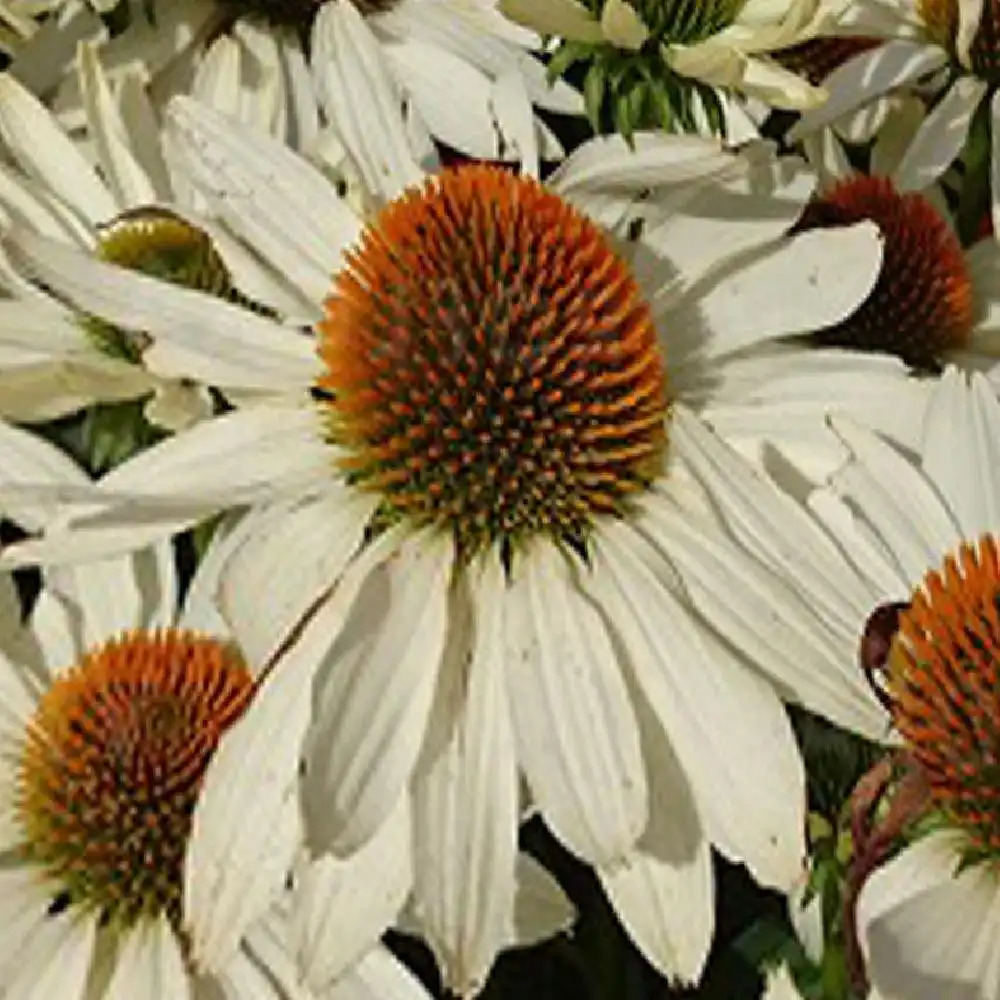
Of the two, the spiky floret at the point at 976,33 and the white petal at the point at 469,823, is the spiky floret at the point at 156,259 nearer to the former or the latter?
the white petal at the point at 469,823

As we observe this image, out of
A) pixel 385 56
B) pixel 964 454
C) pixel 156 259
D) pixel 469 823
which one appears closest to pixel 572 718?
pixel 469 823

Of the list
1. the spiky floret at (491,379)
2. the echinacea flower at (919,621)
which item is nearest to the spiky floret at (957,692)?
the echinacea flower at (919,621)

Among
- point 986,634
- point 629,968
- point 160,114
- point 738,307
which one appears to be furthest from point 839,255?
point 160,114

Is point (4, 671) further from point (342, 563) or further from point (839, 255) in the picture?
point (839, 255)

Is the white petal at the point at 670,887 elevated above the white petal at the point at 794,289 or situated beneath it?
situated beneath

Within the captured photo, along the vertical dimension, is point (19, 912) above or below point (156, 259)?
below

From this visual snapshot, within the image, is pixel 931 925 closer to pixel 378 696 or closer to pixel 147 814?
pixel 378 696

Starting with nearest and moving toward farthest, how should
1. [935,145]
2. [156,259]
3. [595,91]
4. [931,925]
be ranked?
[931,925] → [595,91] → [156,259] → [935,145]
